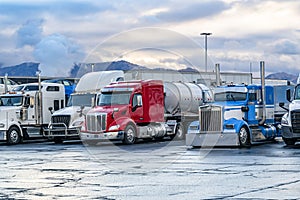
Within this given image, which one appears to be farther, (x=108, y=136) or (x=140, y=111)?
(x=140, y=111)

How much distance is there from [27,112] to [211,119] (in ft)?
41.8

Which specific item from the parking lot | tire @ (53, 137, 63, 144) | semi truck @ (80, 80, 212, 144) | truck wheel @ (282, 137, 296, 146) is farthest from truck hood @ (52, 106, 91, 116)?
truck wheel @ (282, 137, 296, 146)

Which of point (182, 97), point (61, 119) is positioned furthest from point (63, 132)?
point (182, 97)

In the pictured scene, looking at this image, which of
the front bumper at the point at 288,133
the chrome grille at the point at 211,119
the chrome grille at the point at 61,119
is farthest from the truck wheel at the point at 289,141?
the chrome grille at the point at 61,119

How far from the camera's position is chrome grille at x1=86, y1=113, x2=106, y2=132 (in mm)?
30000

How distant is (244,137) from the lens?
86.1ft

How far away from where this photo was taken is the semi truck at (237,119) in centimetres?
2591

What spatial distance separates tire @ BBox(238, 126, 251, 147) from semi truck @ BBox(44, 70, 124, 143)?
899cm

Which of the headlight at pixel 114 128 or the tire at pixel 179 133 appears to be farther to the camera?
the tire at pixel 179 133

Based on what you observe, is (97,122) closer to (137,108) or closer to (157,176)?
(137,108)

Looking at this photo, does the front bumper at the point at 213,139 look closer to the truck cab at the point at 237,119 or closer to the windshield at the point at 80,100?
the truck cab at the point at 237,119

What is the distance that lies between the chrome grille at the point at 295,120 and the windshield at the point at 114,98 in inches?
329

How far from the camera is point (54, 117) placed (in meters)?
34.4

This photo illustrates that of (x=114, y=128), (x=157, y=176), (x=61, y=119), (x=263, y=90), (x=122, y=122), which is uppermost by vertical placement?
(x=263, y=90)
